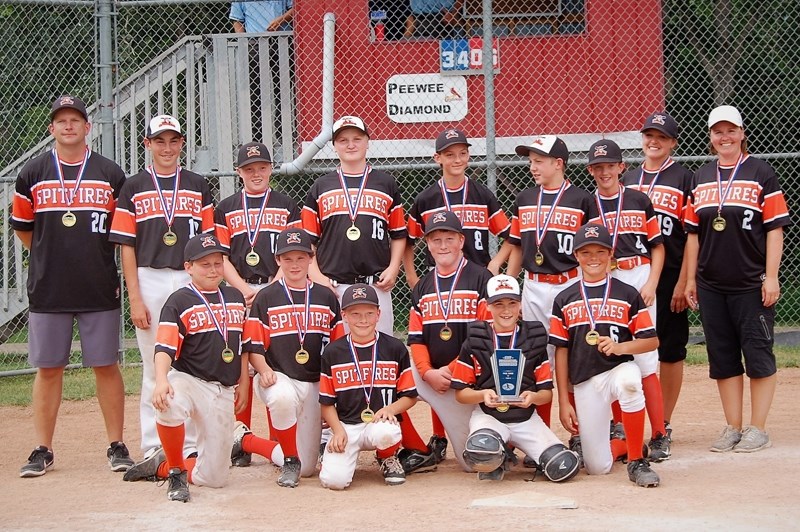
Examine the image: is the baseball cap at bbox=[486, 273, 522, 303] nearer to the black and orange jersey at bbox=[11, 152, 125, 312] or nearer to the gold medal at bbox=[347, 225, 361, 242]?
the gold medal at bbox=[347, 225, 361, 242]

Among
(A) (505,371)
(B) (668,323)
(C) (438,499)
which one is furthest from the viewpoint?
(B) (668,323)

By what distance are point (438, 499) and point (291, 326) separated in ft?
4.41

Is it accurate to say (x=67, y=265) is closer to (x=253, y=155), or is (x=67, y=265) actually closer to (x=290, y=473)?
(x=253, y=155)

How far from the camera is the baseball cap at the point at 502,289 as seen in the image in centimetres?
582

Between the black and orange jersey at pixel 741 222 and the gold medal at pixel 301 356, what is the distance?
241 cm

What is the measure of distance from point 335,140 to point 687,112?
20.0 ft

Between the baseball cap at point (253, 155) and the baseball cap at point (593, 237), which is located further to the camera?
the baseball cap at point (253, 155)

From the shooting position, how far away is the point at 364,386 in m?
5.93

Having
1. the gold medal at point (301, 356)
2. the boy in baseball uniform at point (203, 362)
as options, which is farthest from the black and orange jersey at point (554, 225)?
the boy in baseball uniform at point (203, 362)

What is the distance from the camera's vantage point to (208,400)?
577 cm

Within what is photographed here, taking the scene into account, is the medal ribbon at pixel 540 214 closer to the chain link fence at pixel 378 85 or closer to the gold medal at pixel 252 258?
the gold medal at pixel 252 258

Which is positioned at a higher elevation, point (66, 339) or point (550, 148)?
point (550, 148)

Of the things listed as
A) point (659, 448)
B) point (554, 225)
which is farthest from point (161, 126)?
point (659, 448)

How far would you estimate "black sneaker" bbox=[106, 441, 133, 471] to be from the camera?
6.32m
